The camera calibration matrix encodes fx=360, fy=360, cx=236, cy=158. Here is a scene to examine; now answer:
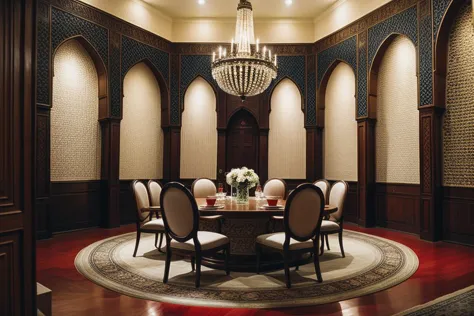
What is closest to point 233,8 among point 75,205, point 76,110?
point 76,110

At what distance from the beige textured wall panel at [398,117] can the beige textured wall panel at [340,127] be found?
53 cm

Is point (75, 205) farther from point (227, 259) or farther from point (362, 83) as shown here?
point (362, 83)

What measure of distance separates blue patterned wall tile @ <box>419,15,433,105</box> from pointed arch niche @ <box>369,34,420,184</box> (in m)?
0.29

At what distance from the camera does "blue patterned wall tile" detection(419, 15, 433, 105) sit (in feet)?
16.7

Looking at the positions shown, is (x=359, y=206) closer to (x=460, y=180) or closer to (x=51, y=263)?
(x=460, y=180)

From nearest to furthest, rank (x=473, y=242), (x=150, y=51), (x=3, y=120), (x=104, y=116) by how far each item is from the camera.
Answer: (x=3, y=120) < (x=473, y=242) < (x=104, y=116) < (x=150, y=51)

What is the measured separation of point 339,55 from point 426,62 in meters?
1.91

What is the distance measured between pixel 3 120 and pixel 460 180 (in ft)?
17.2

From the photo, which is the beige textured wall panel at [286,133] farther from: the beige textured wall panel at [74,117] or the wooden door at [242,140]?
the beige textured wall panel at [74,117]

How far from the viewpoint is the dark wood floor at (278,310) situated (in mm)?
2551

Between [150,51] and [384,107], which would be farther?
[150,51]

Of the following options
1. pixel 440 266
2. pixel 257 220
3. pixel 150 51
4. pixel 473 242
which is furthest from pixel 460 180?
pixel 150 51

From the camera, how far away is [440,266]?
3.75 metres

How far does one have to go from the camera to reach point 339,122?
7.06 meters
